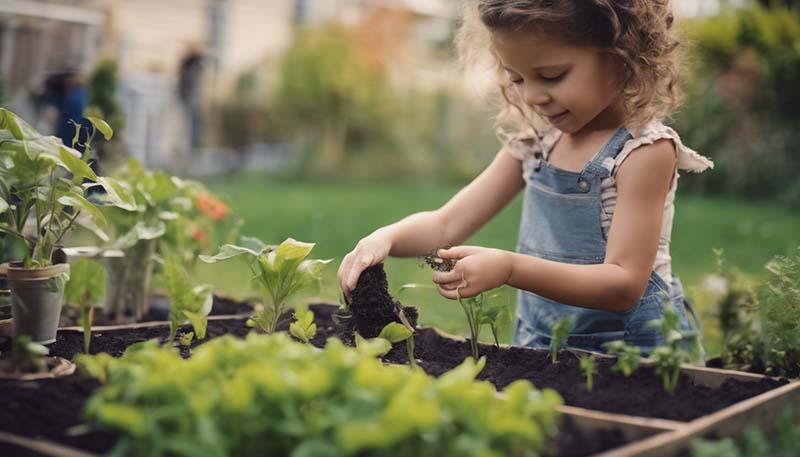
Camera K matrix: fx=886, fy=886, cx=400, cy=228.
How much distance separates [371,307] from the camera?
2.15 meters

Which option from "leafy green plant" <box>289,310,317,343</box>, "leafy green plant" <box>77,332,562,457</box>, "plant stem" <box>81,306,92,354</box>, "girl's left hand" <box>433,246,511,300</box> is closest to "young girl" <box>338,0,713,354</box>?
"girl's left hand" <box>433,246,511,300</box>

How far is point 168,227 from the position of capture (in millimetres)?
3080

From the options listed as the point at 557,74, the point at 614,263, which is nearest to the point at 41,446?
the point at 614,263

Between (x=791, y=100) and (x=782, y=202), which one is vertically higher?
(x=791, y=100)

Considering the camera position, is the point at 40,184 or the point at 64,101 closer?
the point at 40,184

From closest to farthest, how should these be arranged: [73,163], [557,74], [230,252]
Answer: [73,163], [230,252], [557,74]

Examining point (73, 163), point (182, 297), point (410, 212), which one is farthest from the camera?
point (410, 212)

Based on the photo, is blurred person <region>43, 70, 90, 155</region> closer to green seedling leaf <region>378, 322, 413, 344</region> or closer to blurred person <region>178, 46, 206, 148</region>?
green seedling leaf <region>378, 322, 413, 344</region>

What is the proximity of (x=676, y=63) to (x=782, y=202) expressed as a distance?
9111 mm

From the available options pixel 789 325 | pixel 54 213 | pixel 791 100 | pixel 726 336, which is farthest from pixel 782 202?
pixel 54 213

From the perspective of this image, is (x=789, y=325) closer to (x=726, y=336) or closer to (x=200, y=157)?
(x=726, y=336)

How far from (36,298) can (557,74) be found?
56.6 inches

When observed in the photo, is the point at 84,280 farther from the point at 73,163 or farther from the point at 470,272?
the point at 470,272

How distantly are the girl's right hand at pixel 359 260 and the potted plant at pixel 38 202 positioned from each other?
1.80 ft
